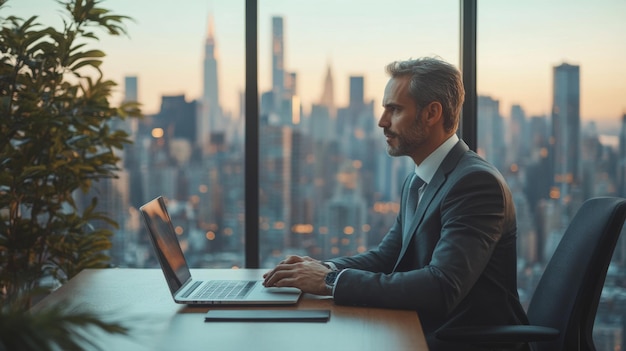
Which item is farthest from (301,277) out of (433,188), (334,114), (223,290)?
(334,114)

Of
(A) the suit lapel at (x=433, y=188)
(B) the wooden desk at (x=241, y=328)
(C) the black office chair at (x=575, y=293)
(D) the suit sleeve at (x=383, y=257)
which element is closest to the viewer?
(B) the wooden desk at (x=241, y=328)

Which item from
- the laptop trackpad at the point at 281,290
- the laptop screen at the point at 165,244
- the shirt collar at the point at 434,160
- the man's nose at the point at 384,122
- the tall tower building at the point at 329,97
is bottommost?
the laptop trackpad at the point at 281,290

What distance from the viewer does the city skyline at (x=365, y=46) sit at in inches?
137

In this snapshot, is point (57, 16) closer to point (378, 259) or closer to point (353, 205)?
point (353, 205)

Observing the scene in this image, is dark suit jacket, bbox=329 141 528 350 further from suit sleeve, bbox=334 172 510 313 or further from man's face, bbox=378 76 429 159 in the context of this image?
man's face, bbox=378 76 429 159

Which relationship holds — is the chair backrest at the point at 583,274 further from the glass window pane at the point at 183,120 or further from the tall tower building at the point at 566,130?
the glass window pane at the point at 183,120

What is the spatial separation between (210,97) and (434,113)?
54.1 inches

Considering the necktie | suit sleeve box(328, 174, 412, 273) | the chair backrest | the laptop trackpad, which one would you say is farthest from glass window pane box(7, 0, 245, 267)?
the chair backrest

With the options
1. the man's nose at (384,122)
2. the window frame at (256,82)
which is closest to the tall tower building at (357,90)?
the window frame at (256,82)

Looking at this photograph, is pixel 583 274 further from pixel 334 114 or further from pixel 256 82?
pixel 256 82

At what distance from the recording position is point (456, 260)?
210 centimetres

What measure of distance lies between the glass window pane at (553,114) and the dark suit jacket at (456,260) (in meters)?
1.13

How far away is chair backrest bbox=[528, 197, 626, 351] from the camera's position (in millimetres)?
2129

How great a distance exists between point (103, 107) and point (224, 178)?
63cm
